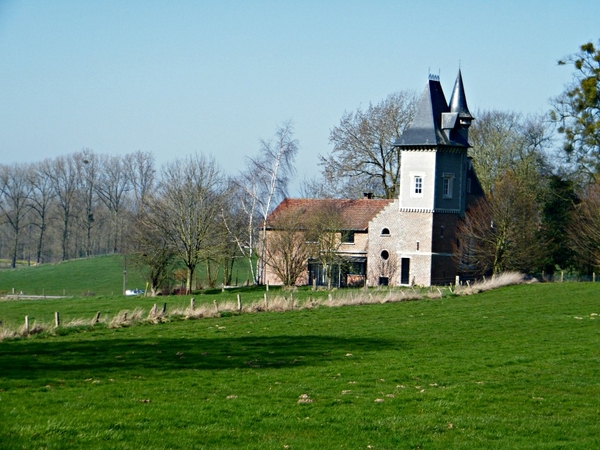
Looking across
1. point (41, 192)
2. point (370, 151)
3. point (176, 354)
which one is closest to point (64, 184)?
point (41, 192)

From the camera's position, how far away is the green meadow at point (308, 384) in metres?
11.8

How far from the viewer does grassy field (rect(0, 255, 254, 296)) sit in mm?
→ 68312

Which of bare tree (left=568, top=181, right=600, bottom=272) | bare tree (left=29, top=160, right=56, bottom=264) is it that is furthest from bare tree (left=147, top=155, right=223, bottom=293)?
bare tree (left=29, top=160, right=56, bottom=264)

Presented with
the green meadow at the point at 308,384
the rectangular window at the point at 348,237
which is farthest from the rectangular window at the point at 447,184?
the green meadow at the point at 308,384

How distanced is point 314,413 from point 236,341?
1085 centimetres

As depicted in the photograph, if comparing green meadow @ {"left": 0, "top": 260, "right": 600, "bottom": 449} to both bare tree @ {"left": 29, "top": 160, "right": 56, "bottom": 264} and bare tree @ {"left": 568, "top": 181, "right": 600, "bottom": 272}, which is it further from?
bare tree @ {"left": 29, "top": 160, "right": 56, "bottom": 264}

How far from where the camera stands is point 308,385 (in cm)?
1645

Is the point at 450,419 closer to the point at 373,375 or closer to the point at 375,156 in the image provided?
the point at 373,375

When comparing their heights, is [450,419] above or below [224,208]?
below

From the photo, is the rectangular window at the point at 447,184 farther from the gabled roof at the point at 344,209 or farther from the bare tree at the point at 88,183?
the bare tree at the point at 88,183

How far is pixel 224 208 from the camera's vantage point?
193 ft

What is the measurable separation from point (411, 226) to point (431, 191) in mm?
2638

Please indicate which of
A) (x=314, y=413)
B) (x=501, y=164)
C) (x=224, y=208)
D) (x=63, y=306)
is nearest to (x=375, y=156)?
(x=501, y=164)

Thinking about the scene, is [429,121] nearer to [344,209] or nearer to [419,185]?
[419,185]
